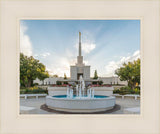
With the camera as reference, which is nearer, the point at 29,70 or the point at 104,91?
the point at 104,91

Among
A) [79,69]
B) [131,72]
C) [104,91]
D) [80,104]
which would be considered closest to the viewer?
[80,104]

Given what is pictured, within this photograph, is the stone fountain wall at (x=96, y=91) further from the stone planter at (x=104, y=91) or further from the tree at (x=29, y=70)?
the tree at (x=29, y=70)

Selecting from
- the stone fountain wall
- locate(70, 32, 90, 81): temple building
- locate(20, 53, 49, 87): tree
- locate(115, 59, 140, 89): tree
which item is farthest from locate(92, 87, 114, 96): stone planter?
locate(70, 32, 90, 81): temple building

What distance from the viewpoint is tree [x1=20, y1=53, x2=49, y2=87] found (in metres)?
9.06

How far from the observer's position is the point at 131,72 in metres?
9.13

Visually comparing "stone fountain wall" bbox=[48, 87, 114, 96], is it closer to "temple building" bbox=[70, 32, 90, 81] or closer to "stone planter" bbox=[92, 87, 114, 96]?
"stone planter" bbox=[92, 87, 114, 96]

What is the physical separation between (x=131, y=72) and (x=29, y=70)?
23.8ft

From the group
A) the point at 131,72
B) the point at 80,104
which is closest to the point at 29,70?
the point at 80,104

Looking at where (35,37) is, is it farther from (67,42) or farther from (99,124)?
(99,124)

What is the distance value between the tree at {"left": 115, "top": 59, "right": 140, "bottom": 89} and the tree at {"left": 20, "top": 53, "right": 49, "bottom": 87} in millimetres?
5810

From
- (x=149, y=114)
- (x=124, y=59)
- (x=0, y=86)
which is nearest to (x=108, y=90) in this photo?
(x=124, y=59)

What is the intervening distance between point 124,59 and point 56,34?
5.60 meters

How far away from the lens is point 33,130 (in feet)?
9.27

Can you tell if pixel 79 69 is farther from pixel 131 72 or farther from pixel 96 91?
pixel 96 91
